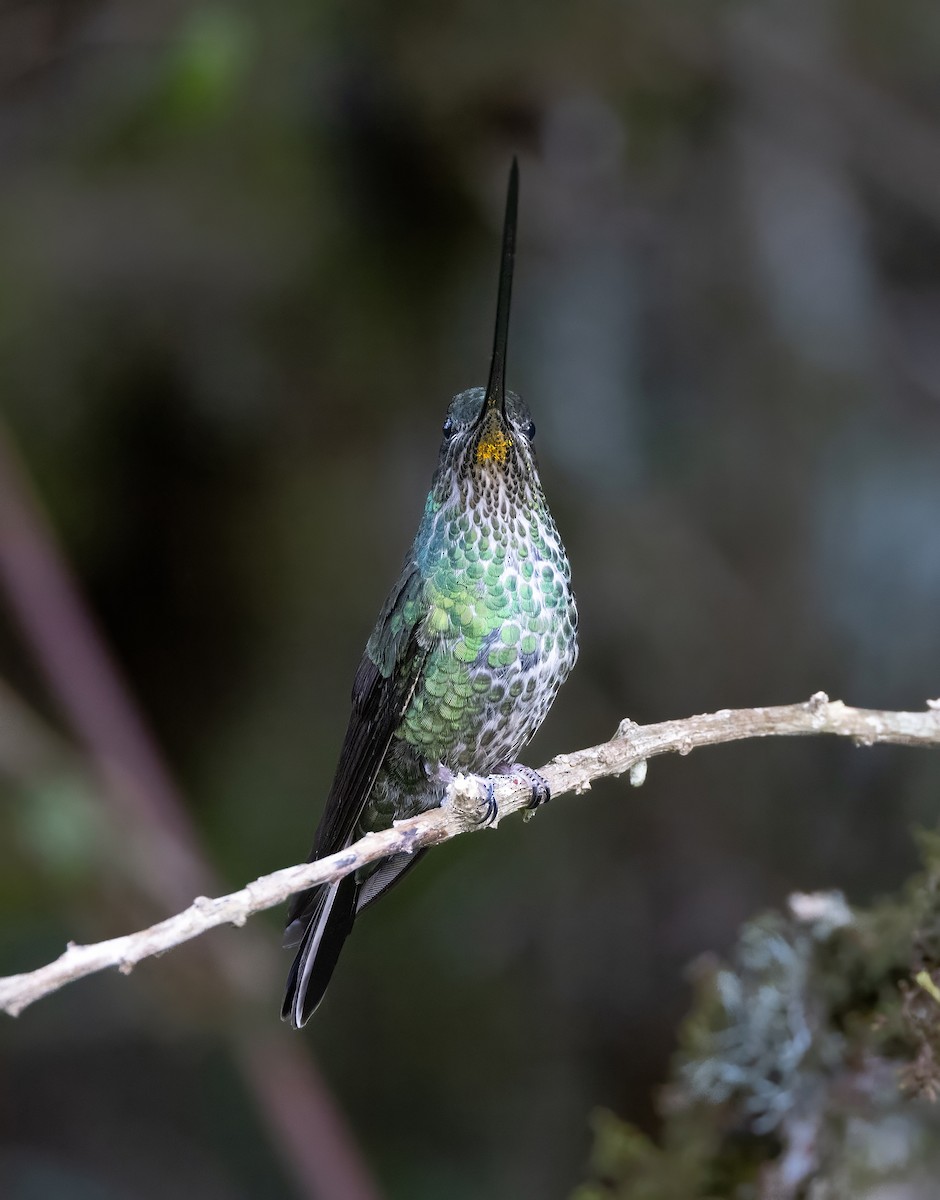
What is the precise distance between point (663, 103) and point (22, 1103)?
4007 mm

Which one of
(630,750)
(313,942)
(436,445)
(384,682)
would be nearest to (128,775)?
(384,682)

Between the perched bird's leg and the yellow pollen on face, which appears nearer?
the perched bird's leg

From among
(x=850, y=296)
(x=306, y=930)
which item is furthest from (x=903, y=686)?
(x=306, y=930)

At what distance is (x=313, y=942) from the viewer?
1846 millimetres

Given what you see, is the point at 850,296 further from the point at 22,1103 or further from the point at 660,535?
the point at 22,1103

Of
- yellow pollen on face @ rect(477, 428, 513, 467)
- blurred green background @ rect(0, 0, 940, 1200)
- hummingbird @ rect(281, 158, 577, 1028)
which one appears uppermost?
blurred green background @ rect(0, 0, 940, 1200)

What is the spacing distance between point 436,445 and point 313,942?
2.79 m

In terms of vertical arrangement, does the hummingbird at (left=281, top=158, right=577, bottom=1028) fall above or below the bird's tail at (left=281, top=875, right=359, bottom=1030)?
above

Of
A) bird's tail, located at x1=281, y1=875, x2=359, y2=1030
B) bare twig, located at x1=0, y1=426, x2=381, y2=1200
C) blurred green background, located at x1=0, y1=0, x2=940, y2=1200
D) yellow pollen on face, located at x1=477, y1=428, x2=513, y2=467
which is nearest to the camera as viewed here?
bird's tail, located at x1=281, y1=875, x2=359, y2=1030

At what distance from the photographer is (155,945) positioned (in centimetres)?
120

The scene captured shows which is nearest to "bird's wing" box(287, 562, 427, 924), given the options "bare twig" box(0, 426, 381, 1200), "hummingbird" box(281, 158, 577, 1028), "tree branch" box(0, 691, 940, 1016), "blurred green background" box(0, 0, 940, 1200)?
"hummingbird" box(281, 158, 577, 1028)

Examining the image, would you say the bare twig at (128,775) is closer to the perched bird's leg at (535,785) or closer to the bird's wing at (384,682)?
the bird's wing at (384,682)

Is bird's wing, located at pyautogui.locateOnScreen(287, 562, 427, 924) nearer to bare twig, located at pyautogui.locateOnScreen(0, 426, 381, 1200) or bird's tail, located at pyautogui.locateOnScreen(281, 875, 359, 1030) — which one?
bird's tail, located at pyautogui.locateOnScreen(281, 875, 359, 1030)

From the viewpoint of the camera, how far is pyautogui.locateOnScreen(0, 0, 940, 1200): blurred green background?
13.4 feet
